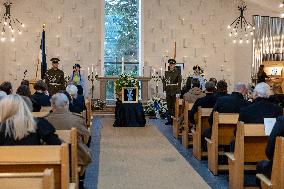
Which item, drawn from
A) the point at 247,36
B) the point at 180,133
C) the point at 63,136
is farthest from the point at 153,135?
the point at 247,36

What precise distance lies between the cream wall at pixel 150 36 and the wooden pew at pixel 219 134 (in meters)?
10.2

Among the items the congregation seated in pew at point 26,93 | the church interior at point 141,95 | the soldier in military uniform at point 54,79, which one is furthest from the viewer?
the soldier in military uniform at point 54,79

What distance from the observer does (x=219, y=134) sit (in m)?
6.81

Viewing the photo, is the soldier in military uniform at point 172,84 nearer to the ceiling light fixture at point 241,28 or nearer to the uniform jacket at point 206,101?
the ceiling light fixture at point 241,28

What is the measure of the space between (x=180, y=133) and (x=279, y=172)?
6117mm

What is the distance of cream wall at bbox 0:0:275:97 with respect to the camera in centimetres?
1650

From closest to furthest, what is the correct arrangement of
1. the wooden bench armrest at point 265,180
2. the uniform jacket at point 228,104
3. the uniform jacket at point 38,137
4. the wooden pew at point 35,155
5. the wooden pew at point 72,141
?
1. the wooden pew at point 35,155
2. the uniform jacket at point 38,137
3. the wooden bench armrest at point 265,180
4. the wooden pew at point 72,141
5. the uniform jacket at point 228,104

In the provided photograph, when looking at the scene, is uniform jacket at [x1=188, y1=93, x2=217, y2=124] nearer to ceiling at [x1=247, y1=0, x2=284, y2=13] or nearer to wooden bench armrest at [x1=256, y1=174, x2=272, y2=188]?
wooden bench armrest at [x1=256, y1=174, x2=272, y2=188]

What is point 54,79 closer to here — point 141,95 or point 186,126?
point 141,95

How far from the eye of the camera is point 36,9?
16.5 meters

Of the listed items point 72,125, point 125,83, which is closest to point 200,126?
point 72,125

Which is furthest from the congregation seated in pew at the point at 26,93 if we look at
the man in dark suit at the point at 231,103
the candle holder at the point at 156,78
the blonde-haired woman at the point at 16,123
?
the candle holder at the point at 156,78

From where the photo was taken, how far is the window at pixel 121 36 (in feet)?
56.2

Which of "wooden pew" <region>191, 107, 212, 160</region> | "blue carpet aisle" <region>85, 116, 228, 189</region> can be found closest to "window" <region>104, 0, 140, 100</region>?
"blue carpet aisle" <region>85, 116, 228, 189</region>
